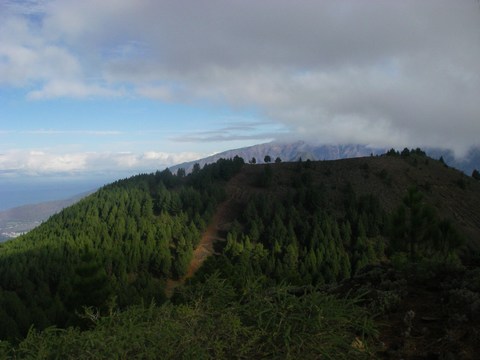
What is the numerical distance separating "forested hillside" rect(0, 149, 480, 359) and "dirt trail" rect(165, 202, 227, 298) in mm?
937

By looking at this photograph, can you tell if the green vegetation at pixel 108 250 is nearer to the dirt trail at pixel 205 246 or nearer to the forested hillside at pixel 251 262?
the forested hillside at pixel 251 262

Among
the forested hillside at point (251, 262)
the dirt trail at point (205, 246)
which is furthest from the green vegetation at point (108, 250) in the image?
the dirt trail at point (205, 246)

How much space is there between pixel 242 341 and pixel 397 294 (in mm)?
4105

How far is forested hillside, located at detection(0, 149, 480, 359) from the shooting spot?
14.2 feet

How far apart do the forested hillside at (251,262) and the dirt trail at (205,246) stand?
0.94 metres

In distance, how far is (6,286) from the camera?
66250mm

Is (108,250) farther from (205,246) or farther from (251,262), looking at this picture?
(251,262)

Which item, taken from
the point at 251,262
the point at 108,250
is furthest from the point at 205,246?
the point at 108,250

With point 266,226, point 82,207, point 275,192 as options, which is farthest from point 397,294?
point 82,207

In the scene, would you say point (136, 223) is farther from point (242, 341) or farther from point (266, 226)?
point (242, 341)

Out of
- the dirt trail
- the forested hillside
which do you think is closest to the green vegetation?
the forested hillside

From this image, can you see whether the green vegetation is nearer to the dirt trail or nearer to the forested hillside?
the forested hillside

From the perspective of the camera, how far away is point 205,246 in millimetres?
89812

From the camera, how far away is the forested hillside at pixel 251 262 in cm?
432
